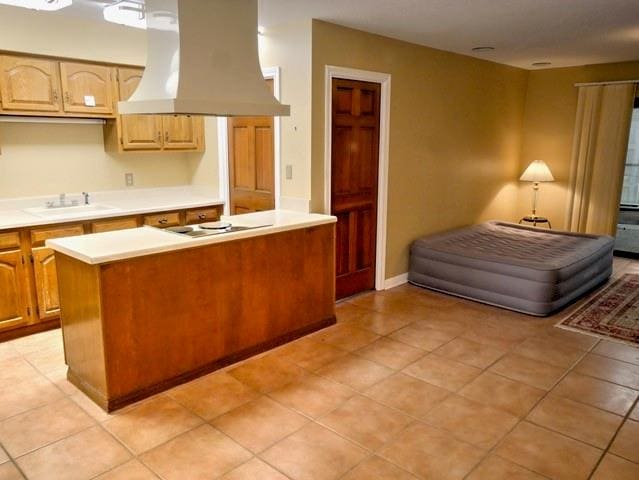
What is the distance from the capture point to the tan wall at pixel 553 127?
644 centimetres

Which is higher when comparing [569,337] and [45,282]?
[45,282]

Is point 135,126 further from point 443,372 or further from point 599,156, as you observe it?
point 599,156

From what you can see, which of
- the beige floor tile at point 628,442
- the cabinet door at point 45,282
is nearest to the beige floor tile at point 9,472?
the cabinet door at point 45,282

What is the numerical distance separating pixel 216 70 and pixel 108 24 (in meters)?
2.02

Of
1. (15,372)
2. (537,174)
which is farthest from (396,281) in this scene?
(15,372)

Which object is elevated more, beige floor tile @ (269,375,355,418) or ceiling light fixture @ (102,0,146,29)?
ceiling light fixture @ (102,0,146,29)

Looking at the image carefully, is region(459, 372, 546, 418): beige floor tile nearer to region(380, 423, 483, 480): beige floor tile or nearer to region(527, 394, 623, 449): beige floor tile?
region(527, 394, 623, 449): beige floor tile

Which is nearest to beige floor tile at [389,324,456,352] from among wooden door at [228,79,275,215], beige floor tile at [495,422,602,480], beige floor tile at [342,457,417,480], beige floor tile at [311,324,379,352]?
beige floor tile at [311,324,379,352]

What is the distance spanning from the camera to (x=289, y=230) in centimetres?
364

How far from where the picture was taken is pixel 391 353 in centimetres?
361

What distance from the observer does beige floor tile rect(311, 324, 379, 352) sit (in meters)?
3.76

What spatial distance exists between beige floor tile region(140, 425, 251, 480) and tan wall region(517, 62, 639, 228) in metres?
5.73

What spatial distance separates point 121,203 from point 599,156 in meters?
5.60

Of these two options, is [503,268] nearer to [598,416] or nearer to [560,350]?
[560,350]
